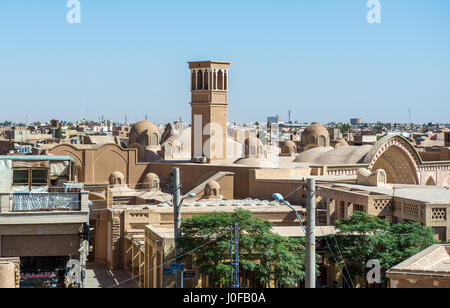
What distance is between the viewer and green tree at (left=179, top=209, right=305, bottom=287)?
69.3ft

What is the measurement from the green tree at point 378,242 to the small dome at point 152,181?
922 inches

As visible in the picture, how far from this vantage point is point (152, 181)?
1822 inches

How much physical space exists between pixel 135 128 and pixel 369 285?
4097 centimetres

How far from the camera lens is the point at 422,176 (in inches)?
1871

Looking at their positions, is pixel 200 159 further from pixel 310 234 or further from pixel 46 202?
pixel 310 234

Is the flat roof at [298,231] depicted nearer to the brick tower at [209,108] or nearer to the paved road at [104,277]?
the paved road at [104,277]

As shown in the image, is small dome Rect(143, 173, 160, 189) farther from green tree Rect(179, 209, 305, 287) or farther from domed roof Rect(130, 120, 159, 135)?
green tree Rect(179, 209, 305, 287)

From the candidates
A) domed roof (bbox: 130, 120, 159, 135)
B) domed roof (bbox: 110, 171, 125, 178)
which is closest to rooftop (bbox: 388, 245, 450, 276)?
domed roof (bbox: 110, 171, 125, 178)

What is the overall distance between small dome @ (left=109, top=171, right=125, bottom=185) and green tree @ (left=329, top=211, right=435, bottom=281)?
954 inches

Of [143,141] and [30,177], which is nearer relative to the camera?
[30,177]

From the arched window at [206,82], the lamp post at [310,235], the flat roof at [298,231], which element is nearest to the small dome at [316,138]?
the arched window at [206,82]

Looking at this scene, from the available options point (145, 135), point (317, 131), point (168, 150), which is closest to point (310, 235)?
point (168, 150)

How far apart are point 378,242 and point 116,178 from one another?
2609 cm

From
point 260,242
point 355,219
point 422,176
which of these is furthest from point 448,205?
point 422,176
